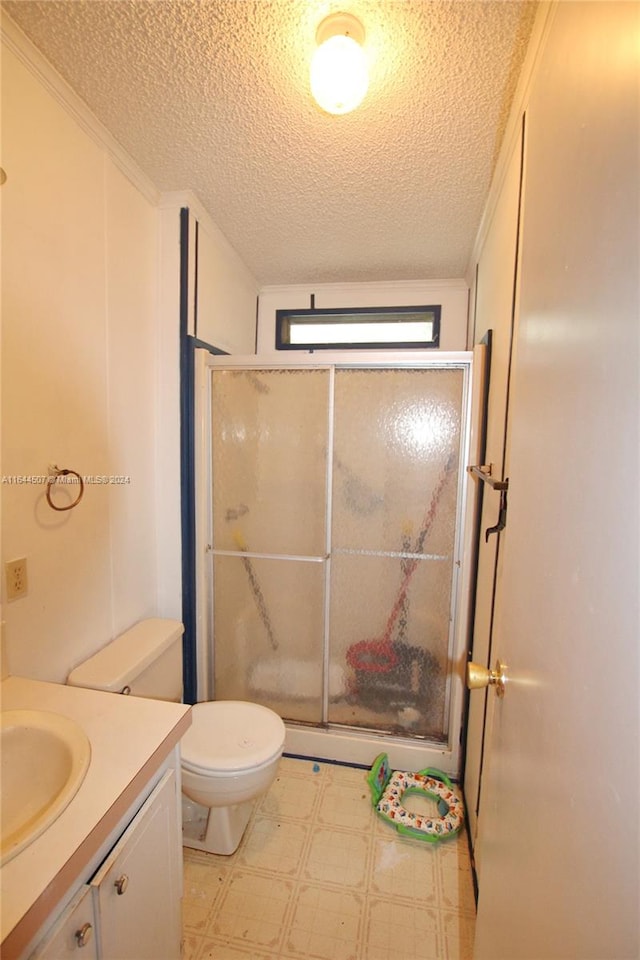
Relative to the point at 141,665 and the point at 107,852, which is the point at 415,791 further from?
the point at 107,852

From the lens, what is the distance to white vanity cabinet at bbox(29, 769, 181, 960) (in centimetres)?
65

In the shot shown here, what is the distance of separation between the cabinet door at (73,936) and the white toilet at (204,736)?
1.94ft

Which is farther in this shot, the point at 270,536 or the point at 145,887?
the point at 270,536

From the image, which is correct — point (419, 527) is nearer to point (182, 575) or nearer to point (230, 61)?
point (182, 575)

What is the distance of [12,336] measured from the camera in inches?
39.8

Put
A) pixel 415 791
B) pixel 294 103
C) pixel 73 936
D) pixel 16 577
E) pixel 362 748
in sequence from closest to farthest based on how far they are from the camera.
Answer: pixel 73 936
pixel 16 577
pixel 294 103
pixel 415 791
pixel 362 748

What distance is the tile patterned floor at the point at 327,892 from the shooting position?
1179 millimetres

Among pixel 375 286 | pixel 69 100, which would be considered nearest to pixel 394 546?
pixel 375 286

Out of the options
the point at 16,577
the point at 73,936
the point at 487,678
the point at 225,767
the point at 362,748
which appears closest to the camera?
the point at 73,936

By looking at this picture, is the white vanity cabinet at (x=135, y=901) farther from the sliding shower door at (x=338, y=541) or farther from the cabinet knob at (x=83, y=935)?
the sliding shower door at (x=338, y=541)

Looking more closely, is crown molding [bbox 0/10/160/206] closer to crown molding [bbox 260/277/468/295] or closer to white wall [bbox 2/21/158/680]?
white wall [bbox 2/21/158/680]

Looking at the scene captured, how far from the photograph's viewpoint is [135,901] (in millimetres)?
803

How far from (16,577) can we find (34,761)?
0.45m

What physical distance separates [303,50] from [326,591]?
6.24ft
